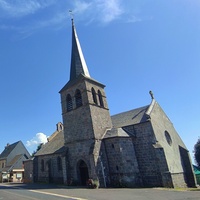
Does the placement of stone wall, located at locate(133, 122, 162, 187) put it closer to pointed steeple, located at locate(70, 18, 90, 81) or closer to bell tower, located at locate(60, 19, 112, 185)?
bell tower, located at locate(60, 19, 112, 185)

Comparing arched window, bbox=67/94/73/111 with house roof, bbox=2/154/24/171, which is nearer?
arched window, bbox=67/94/73/111

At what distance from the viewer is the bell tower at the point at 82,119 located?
20312mm

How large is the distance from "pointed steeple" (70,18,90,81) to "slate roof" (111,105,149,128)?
7668 millimetres

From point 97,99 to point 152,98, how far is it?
8018mm

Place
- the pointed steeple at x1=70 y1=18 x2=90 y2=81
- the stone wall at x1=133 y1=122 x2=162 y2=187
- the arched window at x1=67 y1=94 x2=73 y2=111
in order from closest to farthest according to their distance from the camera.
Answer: the stone wall at x1=133 y1=122 x2=162 y2=187, the arched window at x1=67 y1=94 x2=73 y2=111, the pointed steeple at x1=70 y1=18 x2=90 y2=81

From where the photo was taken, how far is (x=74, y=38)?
2825cm

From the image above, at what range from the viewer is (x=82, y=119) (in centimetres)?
2220

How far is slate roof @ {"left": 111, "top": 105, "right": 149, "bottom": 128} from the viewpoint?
22.4 m

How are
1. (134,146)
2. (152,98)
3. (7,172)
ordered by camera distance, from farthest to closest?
(7,172) < (152,98) < (134,146)

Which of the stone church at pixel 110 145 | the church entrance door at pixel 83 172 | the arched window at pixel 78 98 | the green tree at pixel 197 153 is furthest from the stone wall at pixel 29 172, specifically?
the green tree at pixel 197 153

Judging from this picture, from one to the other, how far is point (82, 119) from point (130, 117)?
21.6 feet

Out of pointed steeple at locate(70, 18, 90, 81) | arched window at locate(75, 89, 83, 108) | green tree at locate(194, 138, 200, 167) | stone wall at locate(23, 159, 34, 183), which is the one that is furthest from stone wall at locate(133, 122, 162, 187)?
green tree at locate(194, 138, 200, 167)

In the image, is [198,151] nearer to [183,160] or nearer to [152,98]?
[183,160]

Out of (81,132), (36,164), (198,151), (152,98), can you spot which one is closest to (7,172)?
(36,164)
